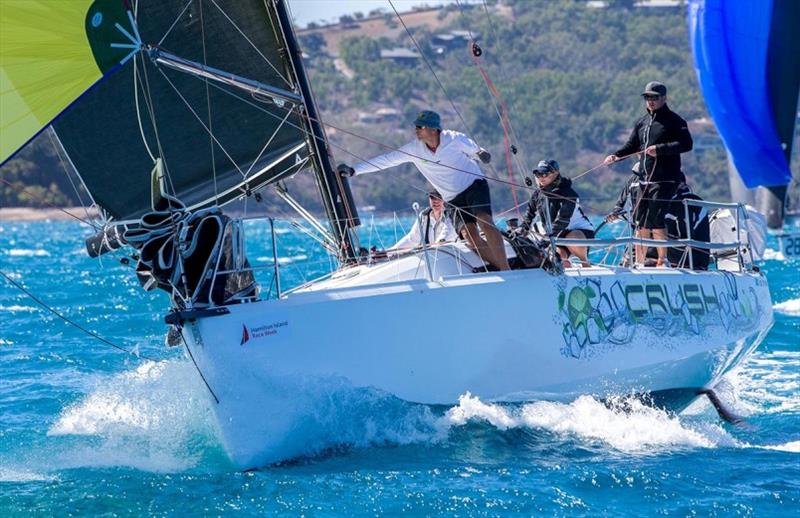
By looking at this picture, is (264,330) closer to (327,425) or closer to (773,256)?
(327,425)

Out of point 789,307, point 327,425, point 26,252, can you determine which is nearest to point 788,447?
point 327,425

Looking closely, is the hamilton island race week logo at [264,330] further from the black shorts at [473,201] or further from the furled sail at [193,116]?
the furled sail at [193,116]

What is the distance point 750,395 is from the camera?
8.71 metres

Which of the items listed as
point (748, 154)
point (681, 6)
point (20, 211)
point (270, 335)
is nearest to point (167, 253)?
point (270, 335)

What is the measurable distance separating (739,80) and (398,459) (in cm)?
827

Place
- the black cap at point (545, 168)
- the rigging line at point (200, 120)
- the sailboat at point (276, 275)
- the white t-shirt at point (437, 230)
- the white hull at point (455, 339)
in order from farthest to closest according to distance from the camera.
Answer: the black cap at point (545, 168) → the white t-shirt at point (437, 230) → the rigging line at point (200, 120) → the white hull at point (455, 339) → the sailboat at point (276, 275)

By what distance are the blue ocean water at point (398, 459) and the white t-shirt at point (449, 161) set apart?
1.31 m

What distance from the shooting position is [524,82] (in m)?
87.2

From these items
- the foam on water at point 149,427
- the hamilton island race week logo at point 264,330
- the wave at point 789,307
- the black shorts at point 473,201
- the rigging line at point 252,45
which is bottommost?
the wave at point 789,307

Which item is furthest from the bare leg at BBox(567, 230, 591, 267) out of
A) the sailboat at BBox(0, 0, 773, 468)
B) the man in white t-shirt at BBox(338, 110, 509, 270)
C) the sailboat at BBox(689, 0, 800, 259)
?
the sailboat at BBox(689, 0, 800, 259)

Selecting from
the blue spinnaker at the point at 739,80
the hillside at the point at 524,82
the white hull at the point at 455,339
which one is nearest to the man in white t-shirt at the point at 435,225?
the white hull at the point at 455,339

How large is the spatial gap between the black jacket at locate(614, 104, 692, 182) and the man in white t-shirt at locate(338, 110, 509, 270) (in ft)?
5.24

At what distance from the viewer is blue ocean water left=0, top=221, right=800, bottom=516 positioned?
17.8 feet

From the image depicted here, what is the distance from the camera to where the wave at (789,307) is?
43.9 ft
